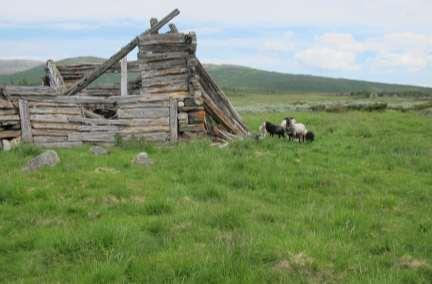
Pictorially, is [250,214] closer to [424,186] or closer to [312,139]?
[424,186]

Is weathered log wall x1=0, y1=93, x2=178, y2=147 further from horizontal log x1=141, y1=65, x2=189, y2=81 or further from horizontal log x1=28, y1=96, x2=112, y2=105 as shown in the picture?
horizontal log x1=141, y1=65, x2=189, y2=81

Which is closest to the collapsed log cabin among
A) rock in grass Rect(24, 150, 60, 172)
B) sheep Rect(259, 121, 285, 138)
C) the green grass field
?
sheep Rect(259, 121, 285, 138)

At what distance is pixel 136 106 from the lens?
1828cm

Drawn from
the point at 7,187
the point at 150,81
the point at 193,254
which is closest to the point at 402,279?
the point at 193,254

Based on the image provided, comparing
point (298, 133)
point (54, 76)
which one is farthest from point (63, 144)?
point (298, 133)

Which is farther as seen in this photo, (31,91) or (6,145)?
(31,91)

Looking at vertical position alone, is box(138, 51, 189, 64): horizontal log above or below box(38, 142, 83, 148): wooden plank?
above

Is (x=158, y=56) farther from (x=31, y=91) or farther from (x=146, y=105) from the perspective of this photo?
(x=31, y=91)

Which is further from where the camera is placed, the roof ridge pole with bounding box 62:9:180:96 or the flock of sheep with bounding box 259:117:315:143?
the flock of sheep with bounding box 259:117:315:143

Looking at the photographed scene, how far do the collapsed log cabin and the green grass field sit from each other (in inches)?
118

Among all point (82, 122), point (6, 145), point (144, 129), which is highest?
point (82, 122)

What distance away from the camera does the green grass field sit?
6578mm

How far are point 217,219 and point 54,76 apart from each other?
14.3 metres

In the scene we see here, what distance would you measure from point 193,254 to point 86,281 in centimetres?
146
